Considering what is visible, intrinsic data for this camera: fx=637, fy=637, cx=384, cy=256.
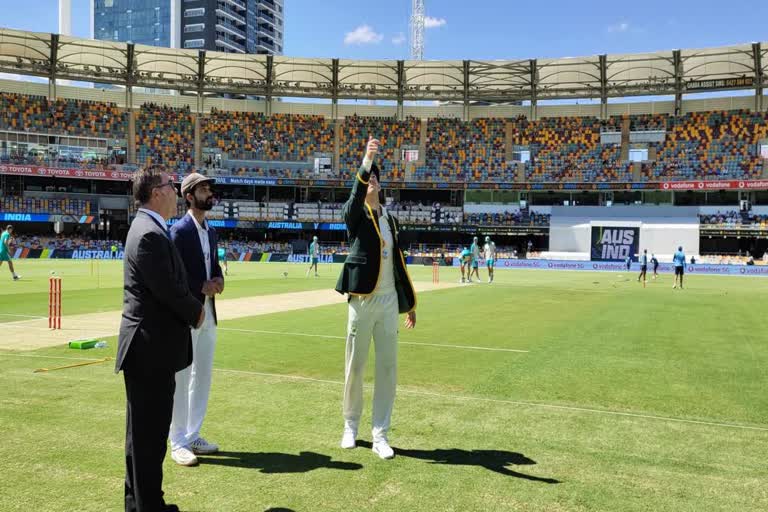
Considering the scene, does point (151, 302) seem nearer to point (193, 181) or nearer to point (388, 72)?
point (193, 181)

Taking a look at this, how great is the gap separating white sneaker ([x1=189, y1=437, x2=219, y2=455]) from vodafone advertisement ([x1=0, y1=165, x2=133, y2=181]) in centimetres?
5913

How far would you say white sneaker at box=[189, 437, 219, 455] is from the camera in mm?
5496

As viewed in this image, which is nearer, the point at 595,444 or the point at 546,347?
the point at 595,444

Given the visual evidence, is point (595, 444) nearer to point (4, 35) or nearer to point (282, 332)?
point (282, 332)

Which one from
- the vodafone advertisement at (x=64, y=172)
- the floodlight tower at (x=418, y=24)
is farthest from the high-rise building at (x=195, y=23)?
the vodafone advertisement at (x=64, y=172)

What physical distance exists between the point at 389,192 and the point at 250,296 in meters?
50.1

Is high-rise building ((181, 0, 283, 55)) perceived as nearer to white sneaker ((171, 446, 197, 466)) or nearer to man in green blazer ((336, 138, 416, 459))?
man in green blazer ((336, 138, 416, 459))

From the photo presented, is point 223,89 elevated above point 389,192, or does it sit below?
above

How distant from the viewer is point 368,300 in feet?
19.3

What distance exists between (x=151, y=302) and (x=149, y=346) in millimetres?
283

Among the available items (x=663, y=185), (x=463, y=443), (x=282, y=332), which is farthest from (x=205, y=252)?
(x=663, y=185)

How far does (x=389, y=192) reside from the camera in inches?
2778

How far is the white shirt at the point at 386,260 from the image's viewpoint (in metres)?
5.92

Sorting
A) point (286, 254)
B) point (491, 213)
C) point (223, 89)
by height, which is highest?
point (223, 89)
